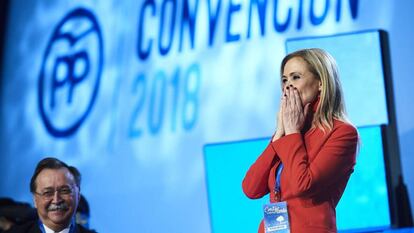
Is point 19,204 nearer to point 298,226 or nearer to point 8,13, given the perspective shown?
point 8,13

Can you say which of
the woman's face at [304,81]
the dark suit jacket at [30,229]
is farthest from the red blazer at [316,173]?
the dark suit jacket at [30,229]

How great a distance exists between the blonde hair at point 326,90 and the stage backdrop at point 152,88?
5.94 ft

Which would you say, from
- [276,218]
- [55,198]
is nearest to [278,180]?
[276,218]

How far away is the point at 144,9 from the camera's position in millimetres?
5273

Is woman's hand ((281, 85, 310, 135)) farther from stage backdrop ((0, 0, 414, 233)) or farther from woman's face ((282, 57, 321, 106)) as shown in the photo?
stage backdrop ((0, 0, 414, 233))

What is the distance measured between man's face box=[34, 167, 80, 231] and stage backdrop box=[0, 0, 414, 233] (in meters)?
1.79

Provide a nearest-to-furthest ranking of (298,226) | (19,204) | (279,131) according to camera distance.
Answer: (298,226) < (279,131) < (19,204)

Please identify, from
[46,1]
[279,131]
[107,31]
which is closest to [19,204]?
[107,31]

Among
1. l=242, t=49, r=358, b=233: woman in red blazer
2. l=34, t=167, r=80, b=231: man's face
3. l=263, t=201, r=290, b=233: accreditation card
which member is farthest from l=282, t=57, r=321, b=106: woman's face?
l=34, t=167, r=80, b=231: man's face

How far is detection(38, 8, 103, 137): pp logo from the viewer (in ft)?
17.8

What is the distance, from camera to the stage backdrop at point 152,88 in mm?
4535

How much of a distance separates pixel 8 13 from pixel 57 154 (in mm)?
1350

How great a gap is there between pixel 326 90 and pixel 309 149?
184 mm

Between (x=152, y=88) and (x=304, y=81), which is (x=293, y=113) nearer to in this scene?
(x=304, y=81)
